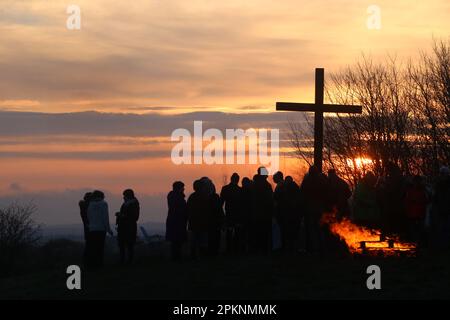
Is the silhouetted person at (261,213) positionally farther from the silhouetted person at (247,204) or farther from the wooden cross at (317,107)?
the wooden cross at (317,107)

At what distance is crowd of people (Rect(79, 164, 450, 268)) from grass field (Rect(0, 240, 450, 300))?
1215 millimetres

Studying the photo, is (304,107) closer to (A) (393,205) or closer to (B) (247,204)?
(B) (247,204)

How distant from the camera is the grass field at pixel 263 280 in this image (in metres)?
18.3

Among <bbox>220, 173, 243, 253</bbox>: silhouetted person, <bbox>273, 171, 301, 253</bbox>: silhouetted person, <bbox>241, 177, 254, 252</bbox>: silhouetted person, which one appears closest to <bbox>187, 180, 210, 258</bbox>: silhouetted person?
<bbox>220, 173, 243, 253</bbox>: silhouetted person

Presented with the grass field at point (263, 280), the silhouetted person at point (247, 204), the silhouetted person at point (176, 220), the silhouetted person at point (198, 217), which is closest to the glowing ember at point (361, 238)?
the grass field at point (263, 280)

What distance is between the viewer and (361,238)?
23.1 m

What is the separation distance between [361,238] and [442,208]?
197 cm

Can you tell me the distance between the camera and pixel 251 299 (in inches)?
721

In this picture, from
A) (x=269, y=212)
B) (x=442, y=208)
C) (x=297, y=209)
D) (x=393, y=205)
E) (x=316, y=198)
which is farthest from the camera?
(x=269, y=212)

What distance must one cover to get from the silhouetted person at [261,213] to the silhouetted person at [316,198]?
1.00m

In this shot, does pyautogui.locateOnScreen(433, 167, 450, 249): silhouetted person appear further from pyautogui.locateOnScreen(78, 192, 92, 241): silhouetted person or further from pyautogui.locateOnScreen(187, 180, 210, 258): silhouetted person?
pyautogui.locateOnScreen(78, 192, 92, 241): silhouetted person

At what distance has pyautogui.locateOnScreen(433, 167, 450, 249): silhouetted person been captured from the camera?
76.5 feet

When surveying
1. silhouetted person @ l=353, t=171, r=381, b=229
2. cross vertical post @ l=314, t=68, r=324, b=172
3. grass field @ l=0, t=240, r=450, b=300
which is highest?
cross vertical post @ l=314, t=68, r=324, b=172

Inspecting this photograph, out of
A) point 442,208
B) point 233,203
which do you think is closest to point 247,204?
point 233,203
